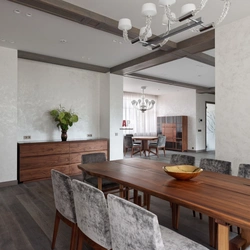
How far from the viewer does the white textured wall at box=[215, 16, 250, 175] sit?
125 inches

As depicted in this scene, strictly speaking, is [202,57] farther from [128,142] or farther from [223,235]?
[223,235]

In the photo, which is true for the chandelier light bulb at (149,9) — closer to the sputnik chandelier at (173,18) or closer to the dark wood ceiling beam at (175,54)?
the sputnik chandelier at (173,18)

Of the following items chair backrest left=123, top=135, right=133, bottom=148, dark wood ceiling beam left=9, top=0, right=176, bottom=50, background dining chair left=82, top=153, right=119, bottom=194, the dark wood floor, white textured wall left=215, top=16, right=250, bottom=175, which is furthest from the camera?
chair backrest left=123, top=135, right=133, bottom=148

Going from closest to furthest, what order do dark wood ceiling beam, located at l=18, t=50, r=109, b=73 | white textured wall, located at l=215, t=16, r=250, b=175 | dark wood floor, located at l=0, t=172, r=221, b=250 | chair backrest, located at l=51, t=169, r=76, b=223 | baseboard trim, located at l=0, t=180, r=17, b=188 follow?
chair backrest, located at l=51, t=169, r=76, b=223
dark wood floor, located at l=0, t=172, r=221, b=250
white textured wall, located at l=215, t=16, r=250, b=175
baseboard trim, located at l=0, t=180, r=17, b=188
dark wood ceiling beam, located at l=18, t=50, r=109, b=73

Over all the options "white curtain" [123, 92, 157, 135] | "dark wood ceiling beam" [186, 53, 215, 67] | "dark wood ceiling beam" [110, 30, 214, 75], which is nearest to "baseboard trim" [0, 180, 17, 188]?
"dark wood ceiling beam" [110, 30, 214, 75]

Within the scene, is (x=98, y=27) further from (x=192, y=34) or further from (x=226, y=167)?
(x=226, y=167)

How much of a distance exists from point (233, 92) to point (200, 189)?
7.33 feet

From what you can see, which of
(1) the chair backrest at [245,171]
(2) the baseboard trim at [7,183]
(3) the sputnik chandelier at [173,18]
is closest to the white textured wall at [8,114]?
(2) the baseboard trim at [7,183]

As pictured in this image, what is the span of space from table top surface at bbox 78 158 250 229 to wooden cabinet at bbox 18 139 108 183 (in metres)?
2.56

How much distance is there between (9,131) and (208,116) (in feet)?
29.1

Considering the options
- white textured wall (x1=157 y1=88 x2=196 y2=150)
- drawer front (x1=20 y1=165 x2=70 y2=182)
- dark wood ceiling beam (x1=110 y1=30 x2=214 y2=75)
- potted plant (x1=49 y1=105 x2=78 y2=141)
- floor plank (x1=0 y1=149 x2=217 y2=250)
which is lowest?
floor plank (x1=0 y1=149 x2=217 y2=250)

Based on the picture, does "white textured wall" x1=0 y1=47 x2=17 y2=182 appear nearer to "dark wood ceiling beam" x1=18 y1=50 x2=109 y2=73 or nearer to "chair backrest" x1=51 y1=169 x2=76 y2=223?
"dark wood ceiling beam" x1=18 y1=50 x2=109 y2=73

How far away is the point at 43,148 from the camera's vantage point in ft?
15.4

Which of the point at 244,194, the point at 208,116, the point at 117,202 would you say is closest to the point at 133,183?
the point at 117,202
